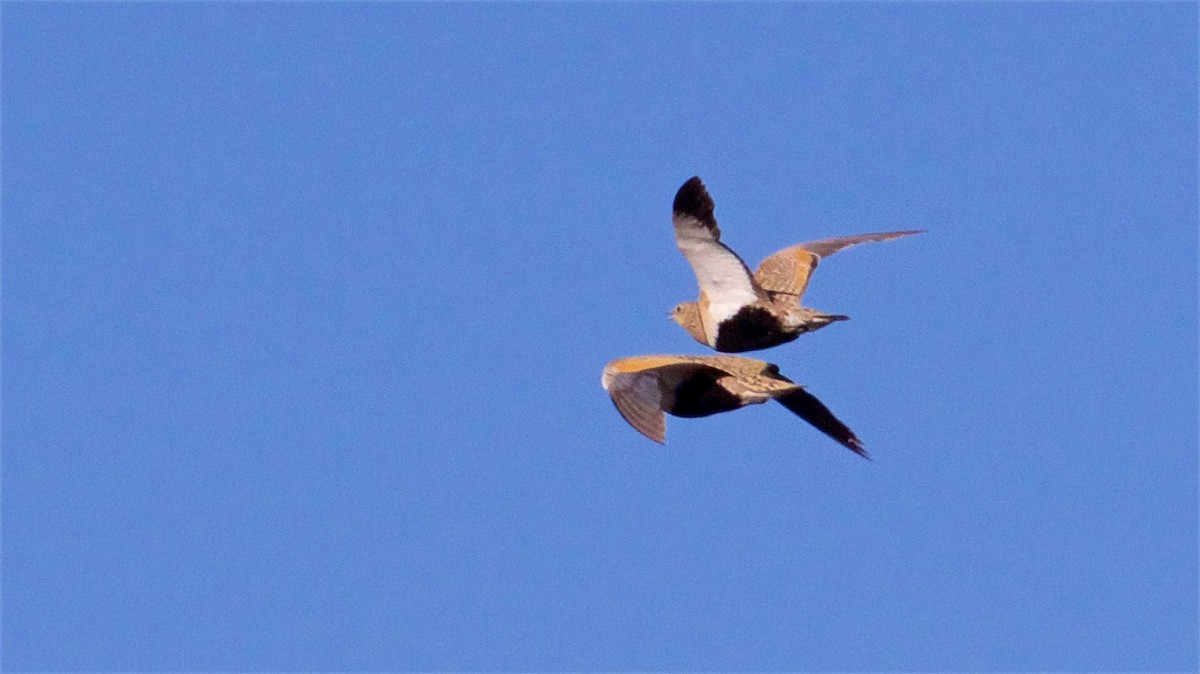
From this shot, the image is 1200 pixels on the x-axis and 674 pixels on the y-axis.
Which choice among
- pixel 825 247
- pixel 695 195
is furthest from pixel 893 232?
pixel 695 195

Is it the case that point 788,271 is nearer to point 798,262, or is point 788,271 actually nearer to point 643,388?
point 798,262

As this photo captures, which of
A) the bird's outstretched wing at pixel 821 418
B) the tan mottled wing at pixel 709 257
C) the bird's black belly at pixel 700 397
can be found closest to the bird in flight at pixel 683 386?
the bird's black belly at pixel 700 397

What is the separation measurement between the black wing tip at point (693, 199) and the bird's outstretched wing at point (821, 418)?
1883mm

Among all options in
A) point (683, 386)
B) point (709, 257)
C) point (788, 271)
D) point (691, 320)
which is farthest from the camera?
point (788, 271)

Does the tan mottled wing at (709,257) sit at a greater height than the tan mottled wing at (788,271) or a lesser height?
lesser

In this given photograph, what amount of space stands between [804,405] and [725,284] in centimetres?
135

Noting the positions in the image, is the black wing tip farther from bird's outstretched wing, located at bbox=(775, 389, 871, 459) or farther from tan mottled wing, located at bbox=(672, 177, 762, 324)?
bird's outstretched wing, located at bbox=(775, 389, 871, 459)

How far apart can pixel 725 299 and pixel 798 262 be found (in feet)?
7.71

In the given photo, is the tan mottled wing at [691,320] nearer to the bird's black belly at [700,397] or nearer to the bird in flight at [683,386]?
the bird in flight at [683,386]

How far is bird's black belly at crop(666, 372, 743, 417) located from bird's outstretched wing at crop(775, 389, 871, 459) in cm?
132

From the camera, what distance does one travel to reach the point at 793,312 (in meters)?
18.1

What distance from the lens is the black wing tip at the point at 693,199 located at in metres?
16.9

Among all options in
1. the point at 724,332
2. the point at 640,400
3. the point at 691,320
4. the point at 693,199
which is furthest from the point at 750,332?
the point at 640,400

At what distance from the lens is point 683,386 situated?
53.2 feet
